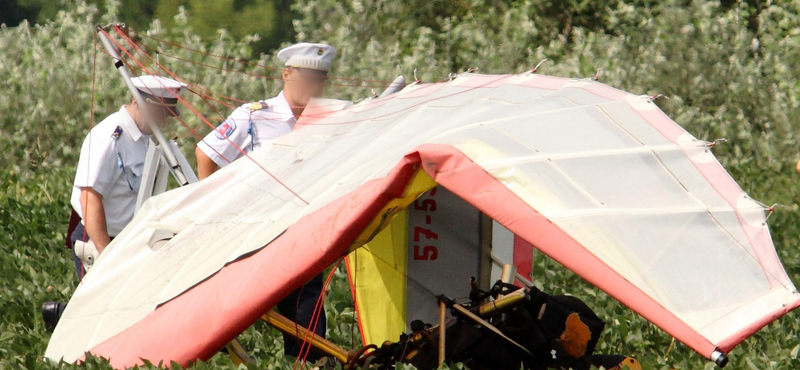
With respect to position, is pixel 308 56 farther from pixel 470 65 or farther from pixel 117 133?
pixel 470 65

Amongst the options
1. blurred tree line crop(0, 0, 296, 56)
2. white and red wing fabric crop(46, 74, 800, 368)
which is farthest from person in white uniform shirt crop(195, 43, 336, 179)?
blurred tree line crop(0, 0, 296, 56)

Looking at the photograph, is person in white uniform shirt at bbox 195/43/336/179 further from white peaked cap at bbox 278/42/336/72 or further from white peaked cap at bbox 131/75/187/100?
white peaked cap at bbox 131/75/187/100

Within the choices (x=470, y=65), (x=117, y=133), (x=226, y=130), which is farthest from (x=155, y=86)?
(x=470, y=65)

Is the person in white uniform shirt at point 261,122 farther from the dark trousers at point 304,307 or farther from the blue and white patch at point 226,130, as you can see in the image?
the dark trousers at point 304,307

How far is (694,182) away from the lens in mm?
4156

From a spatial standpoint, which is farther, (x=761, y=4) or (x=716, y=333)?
(x=761, y=4)

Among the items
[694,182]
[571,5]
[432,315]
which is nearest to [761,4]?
[571,5]

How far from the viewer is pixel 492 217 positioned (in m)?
3.67

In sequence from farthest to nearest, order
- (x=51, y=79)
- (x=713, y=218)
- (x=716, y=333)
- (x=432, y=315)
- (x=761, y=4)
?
(x=761, y=4), (x=51, y=79), (x=432, y=315), (x=713, y=218), (x=716, y=333)

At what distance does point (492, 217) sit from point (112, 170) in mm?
3143

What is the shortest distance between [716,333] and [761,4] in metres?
13.7

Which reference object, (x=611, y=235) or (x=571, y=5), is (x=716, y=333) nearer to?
(x=611, y=235)

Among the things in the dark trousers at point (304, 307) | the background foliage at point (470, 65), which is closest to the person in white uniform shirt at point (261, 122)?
the dark trousers at point (304, 307)

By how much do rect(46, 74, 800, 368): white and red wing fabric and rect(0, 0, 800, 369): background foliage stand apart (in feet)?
9.34
